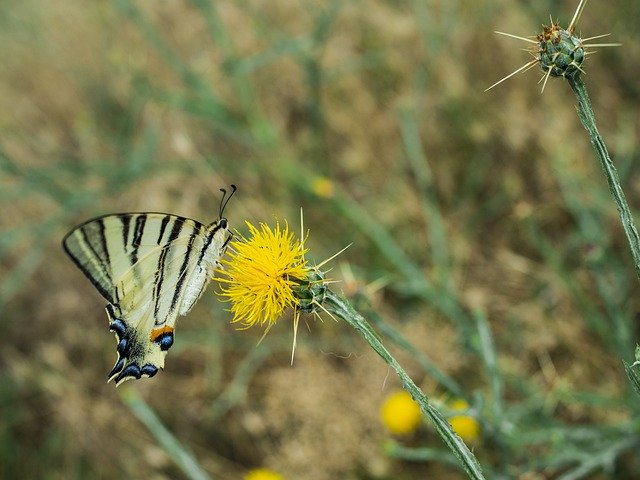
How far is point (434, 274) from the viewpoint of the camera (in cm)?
356

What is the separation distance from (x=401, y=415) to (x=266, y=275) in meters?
1.69

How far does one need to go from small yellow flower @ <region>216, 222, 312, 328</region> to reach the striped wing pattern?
12.7 inches

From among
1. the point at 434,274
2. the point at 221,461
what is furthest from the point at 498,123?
the point at 221,461

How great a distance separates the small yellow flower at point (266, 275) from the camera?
1.53 metres

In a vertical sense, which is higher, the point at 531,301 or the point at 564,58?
the point at 531,301

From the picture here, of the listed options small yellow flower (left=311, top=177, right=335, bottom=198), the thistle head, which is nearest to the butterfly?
the thistle head

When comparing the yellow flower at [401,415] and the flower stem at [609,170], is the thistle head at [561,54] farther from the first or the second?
the yellow flower at [401,415]

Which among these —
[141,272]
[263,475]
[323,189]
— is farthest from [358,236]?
[141,272]

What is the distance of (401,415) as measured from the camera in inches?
119

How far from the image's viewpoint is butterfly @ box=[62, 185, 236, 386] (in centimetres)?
192

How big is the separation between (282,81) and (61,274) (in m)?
1.91

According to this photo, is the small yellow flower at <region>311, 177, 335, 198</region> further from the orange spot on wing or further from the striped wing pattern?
the orange spot on wing

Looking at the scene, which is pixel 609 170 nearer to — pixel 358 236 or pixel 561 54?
pixel 561 54

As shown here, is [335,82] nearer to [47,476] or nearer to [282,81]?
[282,81]
